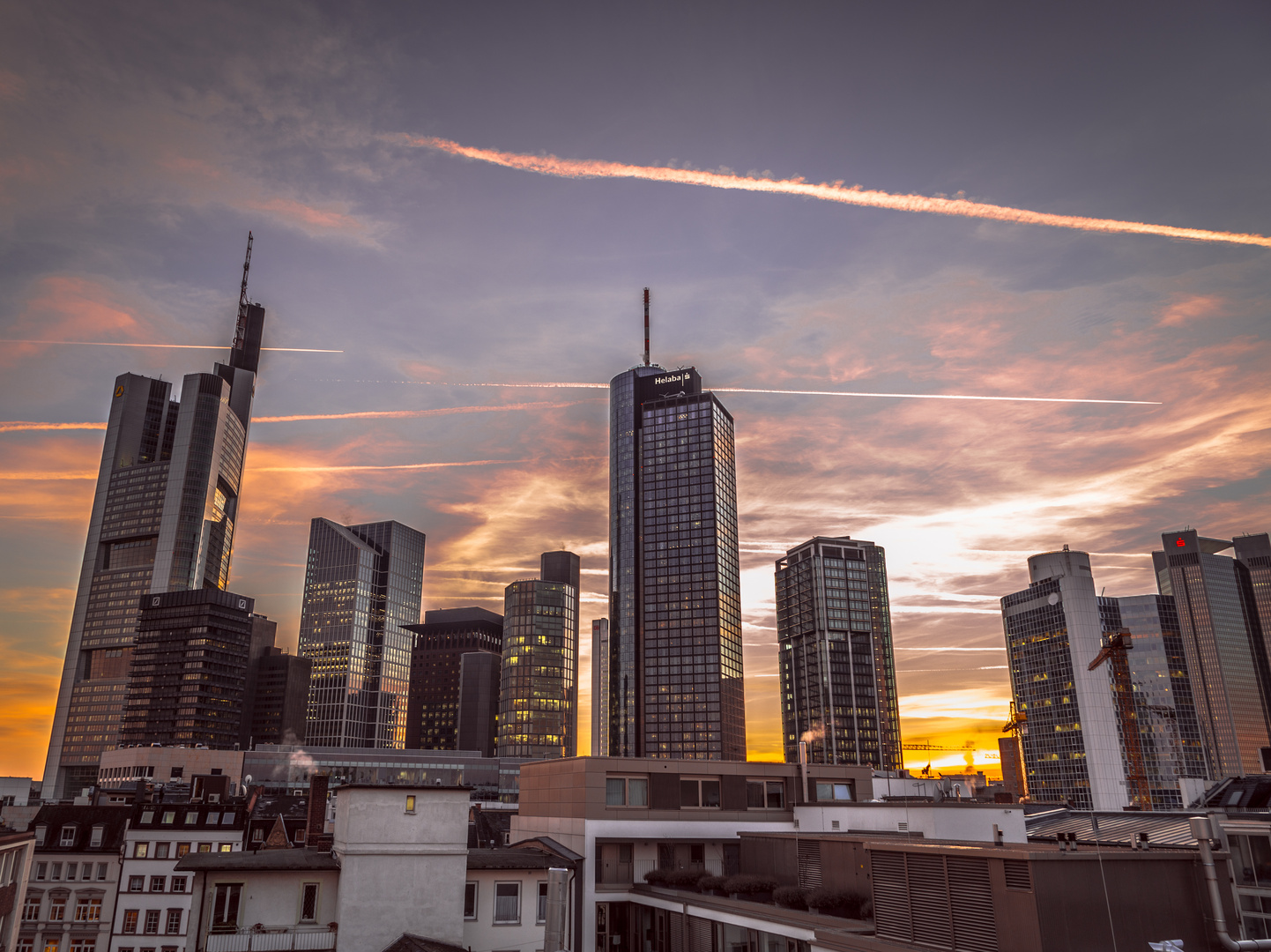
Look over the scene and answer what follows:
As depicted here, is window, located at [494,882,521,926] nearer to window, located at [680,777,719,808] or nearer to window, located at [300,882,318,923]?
→ window, located at [300,882,318,923]

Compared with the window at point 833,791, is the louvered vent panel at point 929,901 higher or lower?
lower

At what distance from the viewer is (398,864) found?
36.4m

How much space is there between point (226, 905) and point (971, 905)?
30988 mm

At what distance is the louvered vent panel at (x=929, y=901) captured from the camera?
24562 mm

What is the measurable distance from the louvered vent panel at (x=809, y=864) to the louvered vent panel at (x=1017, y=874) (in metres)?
17.7

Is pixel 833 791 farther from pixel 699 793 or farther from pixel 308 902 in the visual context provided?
pixel 308 902

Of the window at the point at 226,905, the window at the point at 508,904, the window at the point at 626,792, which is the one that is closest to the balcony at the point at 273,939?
the window at the point at 226,905

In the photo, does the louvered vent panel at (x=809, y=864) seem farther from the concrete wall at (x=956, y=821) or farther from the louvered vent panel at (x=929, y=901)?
the louvered vent panel at (x=929, y=901)

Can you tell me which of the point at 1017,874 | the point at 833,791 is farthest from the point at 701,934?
the point at 1017,874

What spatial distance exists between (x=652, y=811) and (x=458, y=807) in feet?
58.9

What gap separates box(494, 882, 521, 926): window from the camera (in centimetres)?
4112

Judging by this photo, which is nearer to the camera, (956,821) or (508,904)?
(508,904)

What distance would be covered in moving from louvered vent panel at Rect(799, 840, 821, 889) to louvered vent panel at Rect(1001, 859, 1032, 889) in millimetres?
17669

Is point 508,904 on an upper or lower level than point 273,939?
upper
